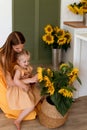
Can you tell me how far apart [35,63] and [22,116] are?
30.5 inches

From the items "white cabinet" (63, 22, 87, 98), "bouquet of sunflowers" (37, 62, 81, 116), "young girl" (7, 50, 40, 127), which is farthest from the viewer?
"white cabinet" (63, 22, 87, 98)

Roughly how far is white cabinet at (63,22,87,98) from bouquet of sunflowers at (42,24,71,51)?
6cm

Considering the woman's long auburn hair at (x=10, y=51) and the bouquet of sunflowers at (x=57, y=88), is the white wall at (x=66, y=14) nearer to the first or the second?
the woman's long auburn hair at (x=10, y=51)

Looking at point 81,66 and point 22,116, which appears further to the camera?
point 81,66

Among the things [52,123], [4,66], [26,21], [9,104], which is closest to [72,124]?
[52,123]

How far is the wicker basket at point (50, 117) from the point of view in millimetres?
2126

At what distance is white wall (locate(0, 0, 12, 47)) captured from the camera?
8.77ft

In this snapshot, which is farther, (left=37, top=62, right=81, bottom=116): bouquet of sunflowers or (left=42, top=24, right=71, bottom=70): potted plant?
(left=42, top=24, right=71, bottom=70): potted plant

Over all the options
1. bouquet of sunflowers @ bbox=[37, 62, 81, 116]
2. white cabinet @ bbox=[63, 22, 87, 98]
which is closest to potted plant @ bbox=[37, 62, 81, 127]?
bouquet of sunflowers @ bbox=[37, 62, 81, 116]

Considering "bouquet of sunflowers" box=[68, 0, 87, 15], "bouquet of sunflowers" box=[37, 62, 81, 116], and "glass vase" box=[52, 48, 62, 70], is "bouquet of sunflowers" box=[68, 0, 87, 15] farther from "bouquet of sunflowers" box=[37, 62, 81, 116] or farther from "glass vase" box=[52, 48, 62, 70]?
"bouquet of sunflowers" box=[37, 62, 81, 116]

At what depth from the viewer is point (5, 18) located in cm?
272

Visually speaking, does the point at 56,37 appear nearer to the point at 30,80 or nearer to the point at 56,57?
the point at 56,57

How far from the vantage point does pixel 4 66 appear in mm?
2229

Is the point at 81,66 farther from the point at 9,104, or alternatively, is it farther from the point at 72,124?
the point at 9,104
